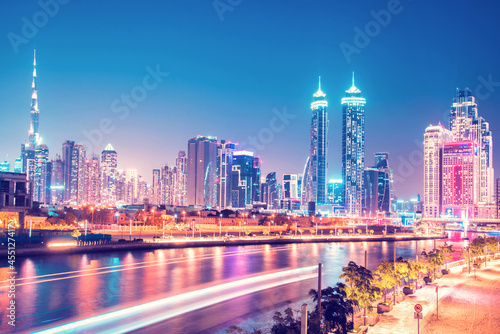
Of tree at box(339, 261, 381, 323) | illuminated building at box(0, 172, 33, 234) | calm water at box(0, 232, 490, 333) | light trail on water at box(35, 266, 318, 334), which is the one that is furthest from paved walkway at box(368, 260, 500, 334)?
illuminated building at box(0, 172, 33, 234)

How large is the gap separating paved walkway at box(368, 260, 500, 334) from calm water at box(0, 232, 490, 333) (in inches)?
237

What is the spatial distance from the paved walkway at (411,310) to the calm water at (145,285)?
19.7 feet

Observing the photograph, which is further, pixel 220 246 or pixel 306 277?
pixel 220 246

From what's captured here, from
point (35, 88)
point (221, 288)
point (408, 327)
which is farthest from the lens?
Result: point (35, 88)

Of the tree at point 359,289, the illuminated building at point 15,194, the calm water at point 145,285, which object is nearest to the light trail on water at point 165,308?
the calm water at point 145,285

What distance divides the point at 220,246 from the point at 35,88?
157 meters

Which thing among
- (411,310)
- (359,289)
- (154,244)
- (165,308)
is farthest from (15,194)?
(411,310)

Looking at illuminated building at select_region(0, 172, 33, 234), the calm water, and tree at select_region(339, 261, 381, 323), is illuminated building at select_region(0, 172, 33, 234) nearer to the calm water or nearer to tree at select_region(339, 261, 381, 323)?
the calm water

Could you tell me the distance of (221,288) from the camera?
31.5 meters

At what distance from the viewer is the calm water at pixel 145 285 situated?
901 inches

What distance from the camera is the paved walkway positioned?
65.0ft

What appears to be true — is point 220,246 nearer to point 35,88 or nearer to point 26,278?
point 26,278

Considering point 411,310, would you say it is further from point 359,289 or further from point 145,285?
point 145,285

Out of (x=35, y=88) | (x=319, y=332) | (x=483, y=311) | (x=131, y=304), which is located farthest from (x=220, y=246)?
(x=35, y=88)
